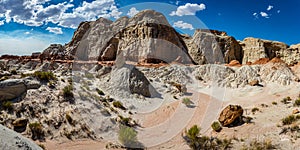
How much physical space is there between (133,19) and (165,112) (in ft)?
111

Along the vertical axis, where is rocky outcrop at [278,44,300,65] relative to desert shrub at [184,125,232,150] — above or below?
above

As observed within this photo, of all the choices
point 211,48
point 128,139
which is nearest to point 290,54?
point 211,48

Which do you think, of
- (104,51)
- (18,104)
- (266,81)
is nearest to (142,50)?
(104,51)

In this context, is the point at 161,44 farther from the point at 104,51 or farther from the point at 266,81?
the point at 266,81

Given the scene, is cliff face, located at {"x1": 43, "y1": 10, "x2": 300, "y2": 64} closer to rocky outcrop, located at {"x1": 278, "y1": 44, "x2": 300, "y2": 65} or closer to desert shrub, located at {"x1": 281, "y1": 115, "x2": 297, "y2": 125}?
rocky outcrop, located at {"x1": 278, "y1": 44, "x2": 300, "y2": 65}

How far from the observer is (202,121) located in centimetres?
1328

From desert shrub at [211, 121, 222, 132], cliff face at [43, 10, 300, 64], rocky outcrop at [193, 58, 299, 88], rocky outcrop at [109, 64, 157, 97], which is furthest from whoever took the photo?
cliff face at [43, 10, 300, 64]

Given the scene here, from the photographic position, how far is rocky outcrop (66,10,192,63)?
133 ft

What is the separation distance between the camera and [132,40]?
4181 centimetres

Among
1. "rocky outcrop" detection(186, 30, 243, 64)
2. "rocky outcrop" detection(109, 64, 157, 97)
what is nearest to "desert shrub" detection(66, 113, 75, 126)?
"rocky outcrop" detection(109, 64, 157, 97)

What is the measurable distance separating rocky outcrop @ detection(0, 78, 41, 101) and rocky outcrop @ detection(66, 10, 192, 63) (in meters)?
25.1

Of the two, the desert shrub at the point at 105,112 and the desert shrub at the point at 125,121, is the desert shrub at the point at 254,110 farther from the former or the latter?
the desert shrub at the point at 105,112

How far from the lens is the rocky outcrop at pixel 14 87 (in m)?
12.6

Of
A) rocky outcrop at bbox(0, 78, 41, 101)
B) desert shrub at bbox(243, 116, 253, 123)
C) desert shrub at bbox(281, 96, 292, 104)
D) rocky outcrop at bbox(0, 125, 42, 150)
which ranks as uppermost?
rocky outcrop at bbox(0, 125, 42, 150)
